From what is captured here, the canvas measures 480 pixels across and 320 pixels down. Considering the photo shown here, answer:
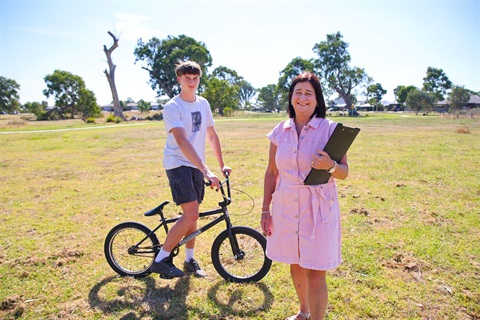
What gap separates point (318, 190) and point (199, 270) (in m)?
2.16

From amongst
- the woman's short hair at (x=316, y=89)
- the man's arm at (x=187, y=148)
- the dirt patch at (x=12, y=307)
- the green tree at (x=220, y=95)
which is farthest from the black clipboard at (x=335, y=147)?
the green tree at (x=220, y=95)

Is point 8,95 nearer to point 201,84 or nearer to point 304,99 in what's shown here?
point 201,84

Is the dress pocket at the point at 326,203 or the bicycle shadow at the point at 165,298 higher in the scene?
the dress pocket at the point at 326,203

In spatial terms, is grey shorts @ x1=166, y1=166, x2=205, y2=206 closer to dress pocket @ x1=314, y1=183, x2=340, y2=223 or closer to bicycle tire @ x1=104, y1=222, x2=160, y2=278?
bicycle tire @ x1=104, y1=222, x2=160, y2=278

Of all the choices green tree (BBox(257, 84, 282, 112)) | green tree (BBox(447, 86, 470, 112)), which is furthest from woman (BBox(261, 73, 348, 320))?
green tree (BBox(257, 84, 282, 112))

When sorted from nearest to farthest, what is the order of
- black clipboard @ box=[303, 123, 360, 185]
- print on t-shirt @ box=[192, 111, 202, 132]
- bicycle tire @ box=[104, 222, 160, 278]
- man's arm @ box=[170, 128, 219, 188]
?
black clipboard @ box=[303, 123, 360, 185]
man's arm @ box=[170, 128, 219, 188]
print on t-shirt @ box=[192, 111, 202, 132]
bicycle tire @ box=[104, 222, 160, 278]

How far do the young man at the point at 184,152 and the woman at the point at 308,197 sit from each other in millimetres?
920

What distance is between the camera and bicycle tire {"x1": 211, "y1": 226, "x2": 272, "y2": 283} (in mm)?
3580

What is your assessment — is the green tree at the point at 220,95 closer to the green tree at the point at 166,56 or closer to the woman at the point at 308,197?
the green tree at the point at 166,56

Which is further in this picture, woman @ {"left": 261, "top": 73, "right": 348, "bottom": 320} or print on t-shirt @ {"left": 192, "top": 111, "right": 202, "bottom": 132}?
print on t-shirt @ {"left": 192, "top": 111, "right": 202, "bottom": 132}

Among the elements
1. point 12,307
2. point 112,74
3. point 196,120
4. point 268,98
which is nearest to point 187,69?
point 196,120

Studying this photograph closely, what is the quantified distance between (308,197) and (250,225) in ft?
10.8

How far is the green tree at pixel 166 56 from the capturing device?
6725cm

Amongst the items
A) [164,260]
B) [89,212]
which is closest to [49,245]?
[89,212]
